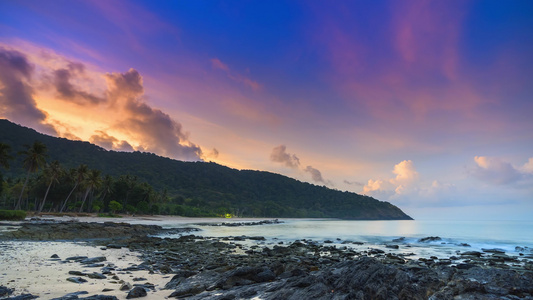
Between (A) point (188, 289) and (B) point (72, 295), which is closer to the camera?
(B) point (72, 295)

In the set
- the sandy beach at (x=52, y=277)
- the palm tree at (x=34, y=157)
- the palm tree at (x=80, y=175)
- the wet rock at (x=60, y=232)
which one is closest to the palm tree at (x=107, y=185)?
the palm tree at (x=80, y=175)

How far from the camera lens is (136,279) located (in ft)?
43.7

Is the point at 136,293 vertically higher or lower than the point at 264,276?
lower

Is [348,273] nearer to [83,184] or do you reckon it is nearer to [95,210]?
[83,184]

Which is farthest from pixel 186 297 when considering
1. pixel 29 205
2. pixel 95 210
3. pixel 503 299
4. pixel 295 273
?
pixel 29 205

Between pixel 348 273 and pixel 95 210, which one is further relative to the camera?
pixel 95 210

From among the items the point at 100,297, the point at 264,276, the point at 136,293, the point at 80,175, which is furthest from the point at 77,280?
the point at 80,175

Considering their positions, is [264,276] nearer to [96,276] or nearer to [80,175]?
[96,276]

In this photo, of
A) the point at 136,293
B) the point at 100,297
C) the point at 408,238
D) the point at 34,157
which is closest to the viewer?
the point at 100,297

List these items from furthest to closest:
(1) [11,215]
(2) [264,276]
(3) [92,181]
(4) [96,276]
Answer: (3) [92,181] → (1) [11,215] → (4) [96,276] → (2) [264,276]

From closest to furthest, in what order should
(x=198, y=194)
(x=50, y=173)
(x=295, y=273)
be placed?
1. (x=295, y=273)
2. (x=50, y=173)
3. (x=198, y=194)

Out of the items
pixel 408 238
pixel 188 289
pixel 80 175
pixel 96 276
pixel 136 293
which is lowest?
pixel 96 276

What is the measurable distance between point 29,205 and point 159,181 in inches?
3563

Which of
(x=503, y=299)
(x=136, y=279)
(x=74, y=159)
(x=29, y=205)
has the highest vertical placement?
(x=74, y=159)
